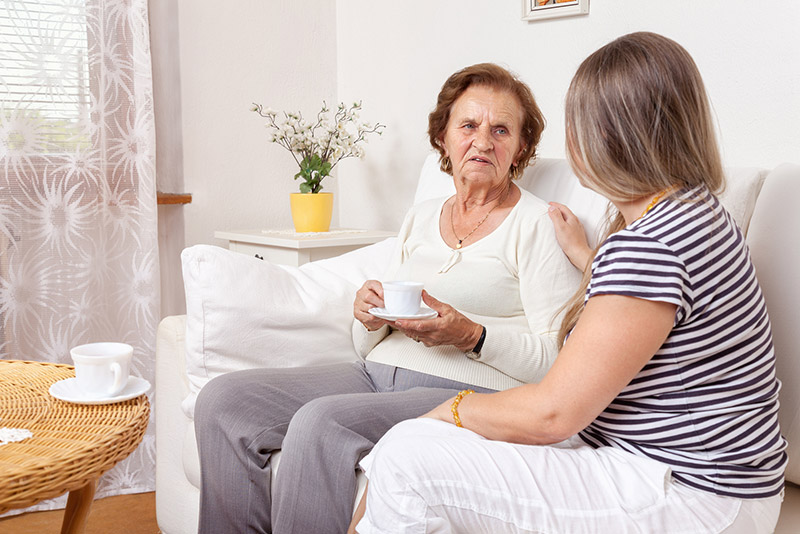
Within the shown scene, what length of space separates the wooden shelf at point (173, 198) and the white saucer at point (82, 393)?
4.11ft

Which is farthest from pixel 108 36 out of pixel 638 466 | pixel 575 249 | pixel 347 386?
pixel 638 466

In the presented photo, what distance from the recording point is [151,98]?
7.38ft

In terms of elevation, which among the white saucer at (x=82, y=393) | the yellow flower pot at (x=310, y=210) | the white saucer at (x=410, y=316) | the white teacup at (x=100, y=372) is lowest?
the white saucer at (x=82, y=393)

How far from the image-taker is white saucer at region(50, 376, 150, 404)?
3.70 feet

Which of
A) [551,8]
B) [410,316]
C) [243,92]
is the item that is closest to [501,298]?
[410,316]

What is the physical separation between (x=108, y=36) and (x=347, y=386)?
52.8 inches

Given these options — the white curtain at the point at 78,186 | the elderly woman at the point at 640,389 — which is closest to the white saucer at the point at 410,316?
the elderly woman at the point at 640,389

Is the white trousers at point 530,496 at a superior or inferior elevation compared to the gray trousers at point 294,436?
superior

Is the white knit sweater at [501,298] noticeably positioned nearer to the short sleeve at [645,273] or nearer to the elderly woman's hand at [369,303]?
the elderly woman's hand at [369,303]

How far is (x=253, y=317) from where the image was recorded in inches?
62.5

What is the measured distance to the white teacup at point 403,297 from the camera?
1.30 meters

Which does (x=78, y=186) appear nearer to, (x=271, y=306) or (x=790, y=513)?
(x=271, y=306)

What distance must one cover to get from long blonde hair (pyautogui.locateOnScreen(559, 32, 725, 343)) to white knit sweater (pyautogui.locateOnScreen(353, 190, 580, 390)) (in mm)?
471

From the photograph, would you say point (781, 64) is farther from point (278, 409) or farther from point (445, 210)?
point (278, 409)
